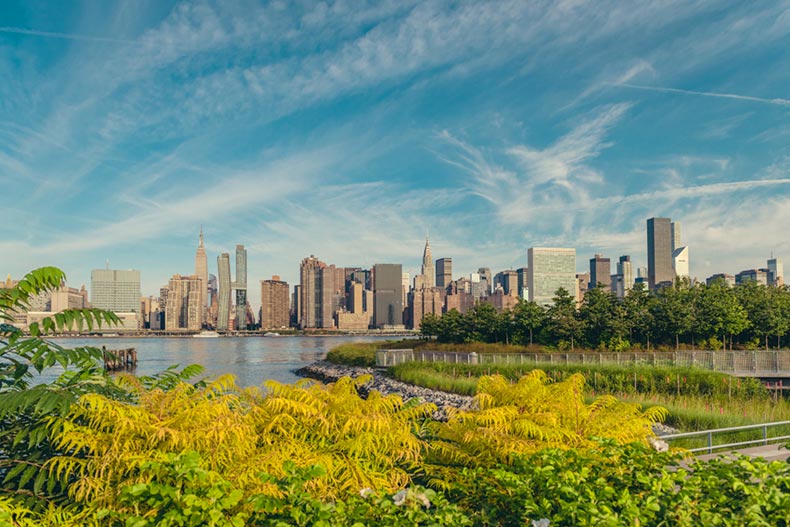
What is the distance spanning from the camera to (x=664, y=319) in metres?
41.4

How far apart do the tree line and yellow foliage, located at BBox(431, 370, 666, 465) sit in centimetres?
3803

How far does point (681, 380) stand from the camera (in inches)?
942

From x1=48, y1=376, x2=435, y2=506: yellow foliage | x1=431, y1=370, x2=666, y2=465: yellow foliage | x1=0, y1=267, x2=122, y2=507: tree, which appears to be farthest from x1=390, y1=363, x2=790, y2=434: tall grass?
x1=0, y1=267, x2=122, y2=507: tree

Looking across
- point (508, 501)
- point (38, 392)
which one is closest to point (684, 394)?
point (508, 501)

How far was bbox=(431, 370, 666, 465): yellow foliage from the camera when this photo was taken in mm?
5598

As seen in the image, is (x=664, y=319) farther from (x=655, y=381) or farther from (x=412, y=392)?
(x=412, y=392)

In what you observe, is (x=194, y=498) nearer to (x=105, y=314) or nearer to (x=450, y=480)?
(x=105, y=314)

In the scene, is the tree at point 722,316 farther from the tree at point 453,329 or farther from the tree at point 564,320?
the tree at point 453,329

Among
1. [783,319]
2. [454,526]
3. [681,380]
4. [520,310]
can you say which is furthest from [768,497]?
[520,310]

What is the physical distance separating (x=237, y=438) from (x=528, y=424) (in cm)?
289

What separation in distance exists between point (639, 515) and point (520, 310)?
47630 millimetres

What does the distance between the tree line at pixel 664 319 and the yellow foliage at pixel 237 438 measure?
4025cm

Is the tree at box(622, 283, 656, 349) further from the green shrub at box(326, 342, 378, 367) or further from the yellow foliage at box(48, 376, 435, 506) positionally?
the yellow foliage at box(48, 376, 435, 506)

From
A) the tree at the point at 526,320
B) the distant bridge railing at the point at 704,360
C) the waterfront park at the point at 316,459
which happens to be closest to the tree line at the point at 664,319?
the tree at the point at 526,320
